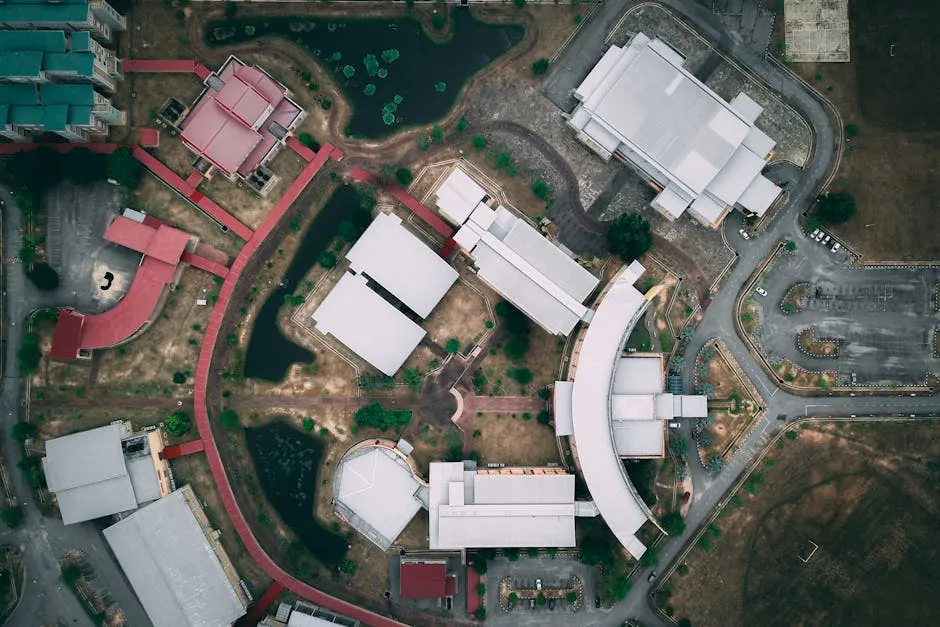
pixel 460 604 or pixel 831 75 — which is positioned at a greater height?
pixel 831 75

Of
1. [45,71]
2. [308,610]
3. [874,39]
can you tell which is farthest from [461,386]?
[874,39]

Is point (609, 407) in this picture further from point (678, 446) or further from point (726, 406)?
point (726, 406)

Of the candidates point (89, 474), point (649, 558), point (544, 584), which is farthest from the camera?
point (544, 584)

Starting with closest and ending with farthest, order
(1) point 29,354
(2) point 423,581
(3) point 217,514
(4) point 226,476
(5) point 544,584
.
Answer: (1) point 29,354 < (2) point 423,581 < (3) point 217,514 < (4) point 226,476 < (5) point 544,584

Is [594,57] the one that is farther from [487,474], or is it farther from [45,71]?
[45,71]

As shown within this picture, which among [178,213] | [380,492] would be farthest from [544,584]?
[178,213]

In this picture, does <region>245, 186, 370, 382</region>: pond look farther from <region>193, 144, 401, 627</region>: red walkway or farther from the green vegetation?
the green vegetation
